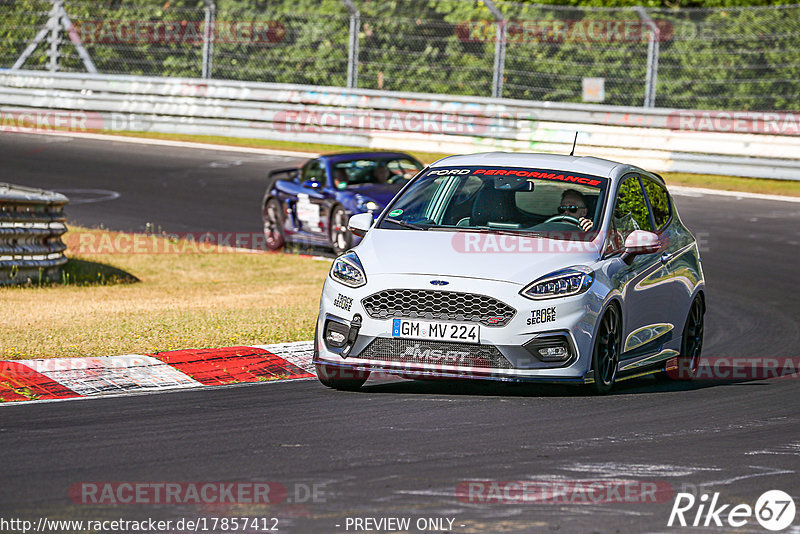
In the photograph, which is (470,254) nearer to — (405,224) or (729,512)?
(405,224)

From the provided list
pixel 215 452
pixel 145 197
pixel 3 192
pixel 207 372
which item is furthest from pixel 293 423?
pixel 145 197

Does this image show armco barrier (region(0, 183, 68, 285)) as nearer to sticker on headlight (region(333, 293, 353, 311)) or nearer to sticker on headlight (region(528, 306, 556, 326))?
sticker on headlight (region(333, 293, 353, 311))

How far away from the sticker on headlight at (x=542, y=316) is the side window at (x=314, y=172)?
1040 cm

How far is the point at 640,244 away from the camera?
29.9 ft

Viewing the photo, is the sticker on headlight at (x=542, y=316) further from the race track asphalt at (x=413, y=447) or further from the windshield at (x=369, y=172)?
the windshield at (x=369, y=172)

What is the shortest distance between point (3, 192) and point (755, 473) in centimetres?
1003

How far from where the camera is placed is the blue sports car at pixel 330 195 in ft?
58.8

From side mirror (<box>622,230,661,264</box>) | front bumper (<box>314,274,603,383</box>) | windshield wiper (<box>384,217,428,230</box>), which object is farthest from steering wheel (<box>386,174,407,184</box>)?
front bumper (<box>314,274,603,383</box>)

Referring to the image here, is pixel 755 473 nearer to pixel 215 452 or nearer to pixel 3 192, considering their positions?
pixel 215 452

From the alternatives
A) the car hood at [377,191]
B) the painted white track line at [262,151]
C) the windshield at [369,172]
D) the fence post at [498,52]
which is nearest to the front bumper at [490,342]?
the car hood at [377,191]

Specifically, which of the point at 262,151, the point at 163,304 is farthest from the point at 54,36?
the point at 163,304

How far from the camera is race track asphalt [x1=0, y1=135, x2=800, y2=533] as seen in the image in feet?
18.5

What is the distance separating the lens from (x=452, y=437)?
7.20 meters

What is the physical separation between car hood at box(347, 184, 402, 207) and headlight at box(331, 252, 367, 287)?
8.58 metres
